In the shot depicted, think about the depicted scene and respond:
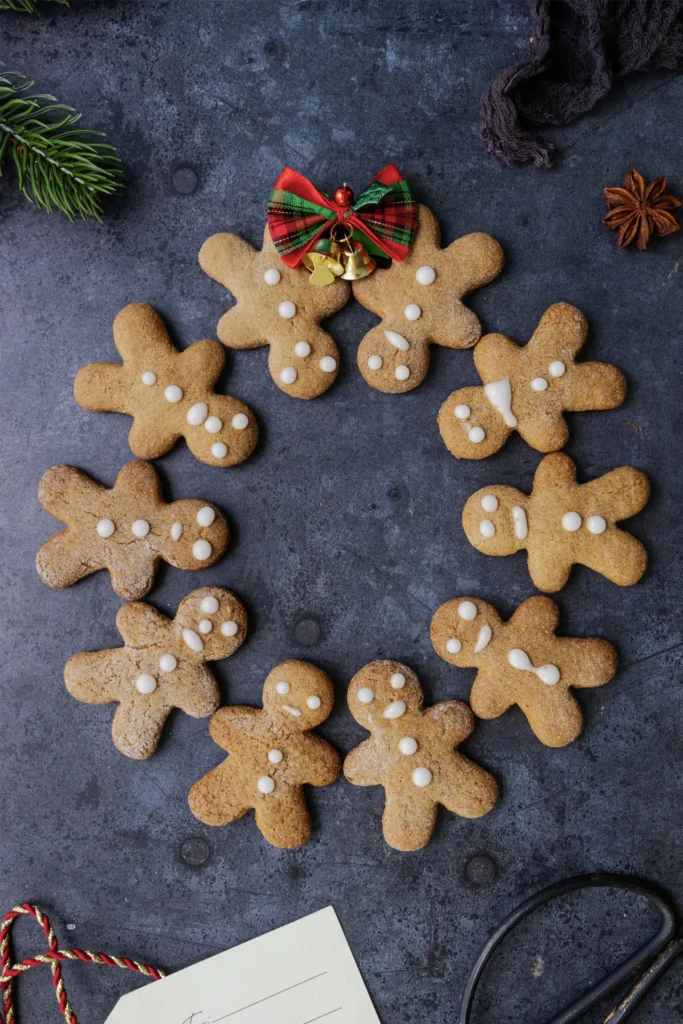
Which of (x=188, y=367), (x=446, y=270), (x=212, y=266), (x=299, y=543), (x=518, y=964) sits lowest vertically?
(x=518, y=964)

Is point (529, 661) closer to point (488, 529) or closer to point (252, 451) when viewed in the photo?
point (488, 529)

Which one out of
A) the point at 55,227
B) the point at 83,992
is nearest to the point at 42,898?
the point at 83,992

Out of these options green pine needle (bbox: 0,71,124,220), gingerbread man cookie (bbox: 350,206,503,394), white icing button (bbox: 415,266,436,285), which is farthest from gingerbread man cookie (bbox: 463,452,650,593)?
green pine needle (bbox: 0,71,124,220)

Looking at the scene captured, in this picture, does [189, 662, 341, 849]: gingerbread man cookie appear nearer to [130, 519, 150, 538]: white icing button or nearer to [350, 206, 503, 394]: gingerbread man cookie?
[130, 519, 150, 538]: white icing button

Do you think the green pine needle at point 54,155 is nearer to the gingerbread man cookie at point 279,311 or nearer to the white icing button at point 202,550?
Result: the gingerbread man cookie at point 279,311

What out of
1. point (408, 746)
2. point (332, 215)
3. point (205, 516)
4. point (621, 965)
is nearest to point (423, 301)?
point (332, 215)

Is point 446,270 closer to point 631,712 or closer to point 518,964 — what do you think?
point 631,712

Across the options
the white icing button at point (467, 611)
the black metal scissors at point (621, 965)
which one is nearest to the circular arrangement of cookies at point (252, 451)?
the white icing button at point (467, 611)
